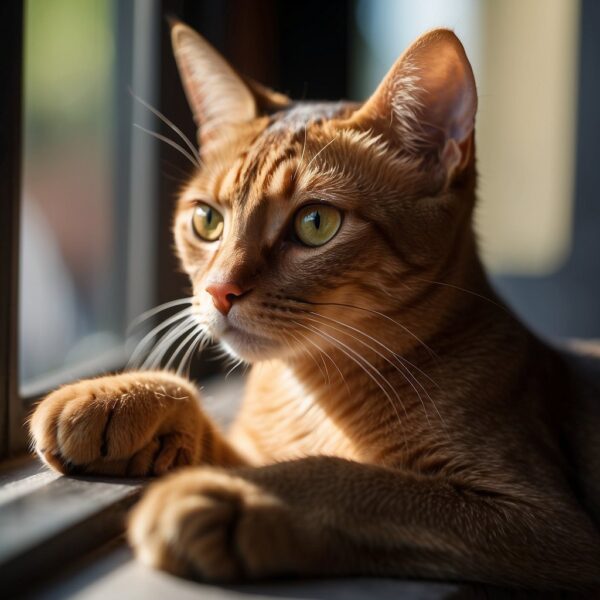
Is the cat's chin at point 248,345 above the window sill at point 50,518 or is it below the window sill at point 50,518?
above

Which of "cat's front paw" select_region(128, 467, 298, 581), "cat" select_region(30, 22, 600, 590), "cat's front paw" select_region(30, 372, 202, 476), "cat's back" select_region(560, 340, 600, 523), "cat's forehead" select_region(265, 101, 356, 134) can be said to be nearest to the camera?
"cat's front paw" select_region(128, 467, 298, 581)

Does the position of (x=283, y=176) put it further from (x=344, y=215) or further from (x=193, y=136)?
(x=193, y=136)

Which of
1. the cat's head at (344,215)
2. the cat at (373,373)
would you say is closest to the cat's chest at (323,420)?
the cat at (373,373)

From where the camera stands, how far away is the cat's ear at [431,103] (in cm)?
145

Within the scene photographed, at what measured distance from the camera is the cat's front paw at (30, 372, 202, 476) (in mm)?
1354

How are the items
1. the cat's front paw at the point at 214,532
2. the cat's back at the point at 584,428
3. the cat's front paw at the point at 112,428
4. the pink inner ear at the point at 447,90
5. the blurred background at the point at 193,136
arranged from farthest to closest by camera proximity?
the blurred background at the point at 193,136 → the cat's back at the point at 584,428 → the pink inner ear at the point at 447,90 → the cat's front paw at the point at 112,428 → the cat's front paw at the point at 214,532

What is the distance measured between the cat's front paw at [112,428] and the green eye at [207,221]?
342 mm

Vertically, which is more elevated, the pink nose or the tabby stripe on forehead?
the tabby stripe on forehead

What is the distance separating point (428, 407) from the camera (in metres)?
1.50

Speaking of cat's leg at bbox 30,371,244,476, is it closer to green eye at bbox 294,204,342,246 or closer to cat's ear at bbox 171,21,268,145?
green eye at bbox 294,204,342,246

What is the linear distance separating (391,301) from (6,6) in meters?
0.91

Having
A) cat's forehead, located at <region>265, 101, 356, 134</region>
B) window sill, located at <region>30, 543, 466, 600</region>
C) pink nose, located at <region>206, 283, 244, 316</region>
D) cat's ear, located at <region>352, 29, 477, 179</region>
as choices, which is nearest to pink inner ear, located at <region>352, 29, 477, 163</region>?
cat's ear, located at <region>352, 29, 477, 179</region>

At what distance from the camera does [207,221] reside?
1.69 metres

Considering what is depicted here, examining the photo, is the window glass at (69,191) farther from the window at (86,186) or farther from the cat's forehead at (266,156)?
the cat's forehead at (266,156)
